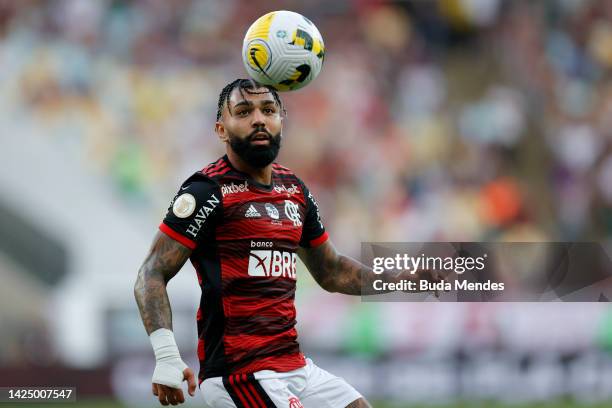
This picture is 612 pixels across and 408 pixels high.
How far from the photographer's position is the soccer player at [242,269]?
5672 millimetres

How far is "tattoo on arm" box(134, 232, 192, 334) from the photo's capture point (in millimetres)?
5523

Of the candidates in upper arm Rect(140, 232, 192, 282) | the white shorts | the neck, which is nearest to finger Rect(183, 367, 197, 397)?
the white shorts

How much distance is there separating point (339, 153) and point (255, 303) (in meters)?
10.0

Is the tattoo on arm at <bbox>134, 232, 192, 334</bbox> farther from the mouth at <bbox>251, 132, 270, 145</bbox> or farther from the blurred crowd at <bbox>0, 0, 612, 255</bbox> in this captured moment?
the blurred crowd at <bbox>0, 0, 612, 255</bbox>

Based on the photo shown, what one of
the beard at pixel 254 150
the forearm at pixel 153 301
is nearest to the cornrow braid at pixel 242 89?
the beard at pixel 254 150

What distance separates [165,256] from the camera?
18.6 feet

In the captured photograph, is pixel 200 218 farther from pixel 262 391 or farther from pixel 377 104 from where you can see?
pixel 377 104

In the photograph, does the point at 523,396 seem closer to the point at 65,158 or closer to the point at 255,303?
the point at 65,158

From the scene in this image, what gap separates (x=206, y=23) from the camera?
56.3ft

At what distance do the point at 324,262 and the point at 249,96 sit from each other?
46.0 inches

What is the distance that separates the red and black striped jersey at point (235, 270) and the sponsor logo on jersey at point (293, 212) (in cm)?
13

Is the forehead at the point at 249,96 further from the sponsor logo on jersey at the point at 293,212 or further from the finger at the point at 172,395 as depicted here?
the finger at the point at 172,395

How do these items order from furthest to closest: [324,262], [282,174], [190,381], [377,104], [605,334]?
[377,104], [605,334], [324,262], [282,174], [190,381]

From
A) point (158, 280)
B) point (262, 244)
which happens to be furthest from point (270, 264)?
point (158, 280)
